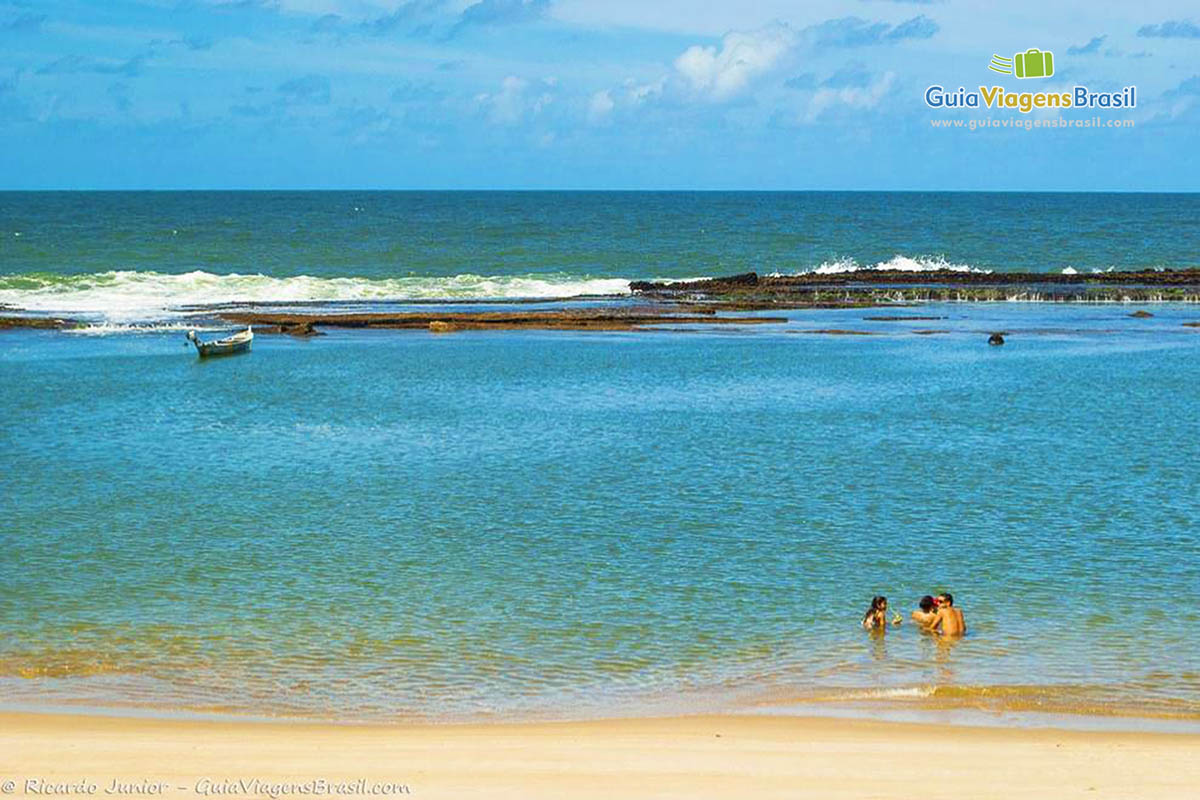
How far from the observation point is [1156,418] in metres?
29.2

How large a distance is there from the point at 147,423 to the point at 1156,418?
65.9 feet

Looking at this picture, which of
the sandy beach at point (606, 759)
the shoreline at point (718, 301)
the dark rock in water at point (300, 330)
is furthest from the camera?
the shoreline at point (718, 301)

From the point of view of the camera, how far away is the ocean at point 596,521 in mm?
13867

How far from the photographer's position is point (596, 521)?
20.3 meters

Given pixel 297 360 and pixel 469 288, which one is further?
pixel 469 288

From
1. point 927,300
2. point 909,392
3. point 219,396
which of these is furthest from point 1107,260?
point 219,396

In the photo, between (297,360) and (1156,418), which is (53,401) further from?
(1156,418)

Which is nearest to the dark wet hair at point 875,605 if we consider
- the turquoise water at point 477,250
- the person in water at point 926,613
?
the person in water at point 926,613

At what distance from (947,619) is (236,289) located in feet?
191

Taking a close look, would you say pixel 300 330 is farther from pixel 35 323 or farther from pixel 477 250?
pixel 477 250

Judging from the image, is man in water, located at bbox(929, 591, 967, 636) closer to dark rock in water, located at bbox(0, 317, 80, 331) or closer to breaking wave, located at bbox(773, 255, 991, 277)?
dark rock in water, located at bbox(0, 317, 80, 331)

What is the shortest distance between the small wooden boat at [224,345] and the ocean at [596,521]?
0.71 metres

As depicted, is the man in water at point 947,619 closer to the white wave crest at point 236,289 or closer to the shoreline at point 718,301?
the shoreline at point 718,301

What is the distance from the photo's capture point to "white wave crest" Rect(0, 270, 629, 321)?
202ft
